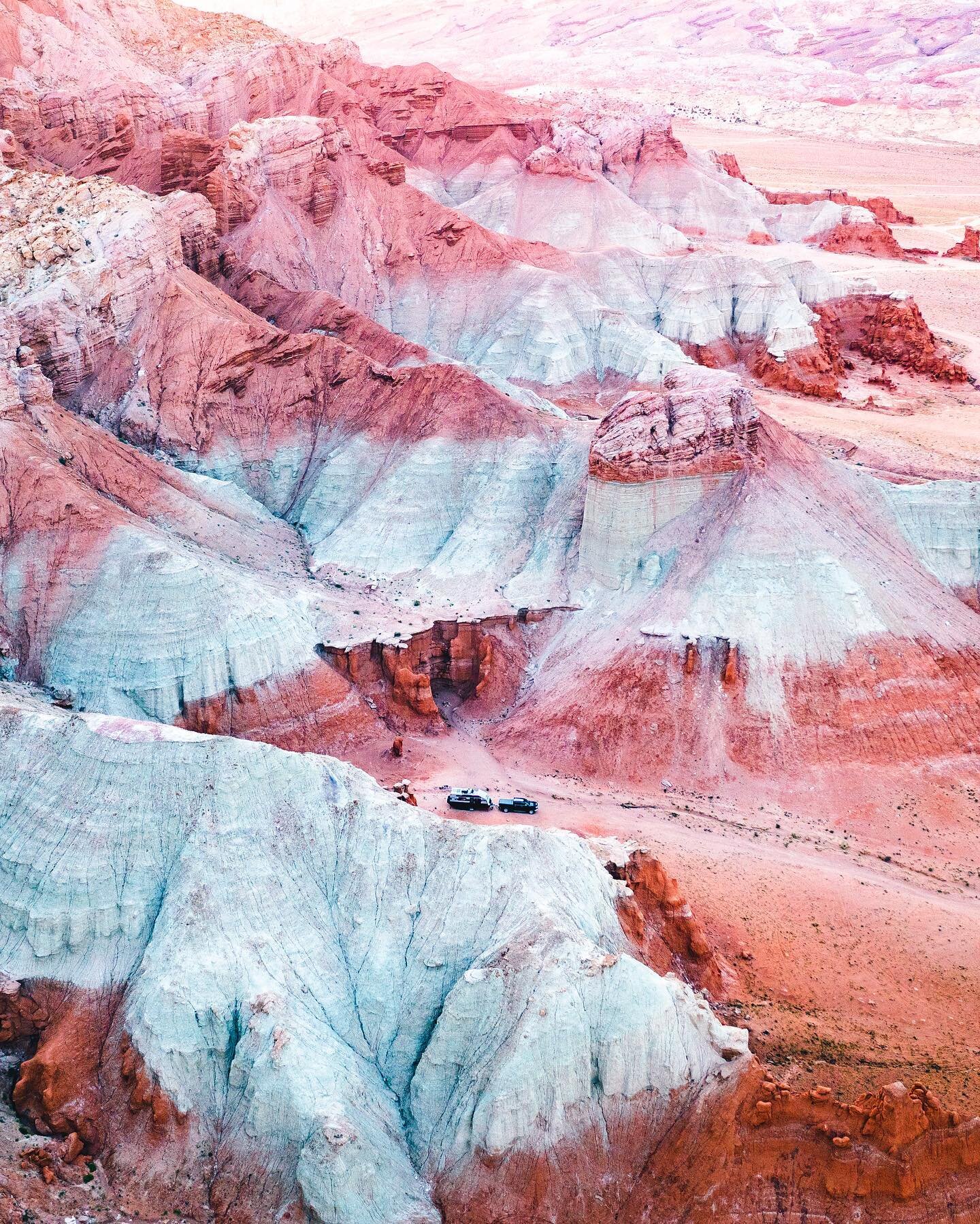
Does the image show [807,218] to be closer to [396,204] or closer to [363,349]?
[396,204]

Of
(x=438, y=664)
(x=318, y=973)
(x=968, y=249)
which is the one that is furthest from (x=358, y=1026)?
(x=968, y=249)

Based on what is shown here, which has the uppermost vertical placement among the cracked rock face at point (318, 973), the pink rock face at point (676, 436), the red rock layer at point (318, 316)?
the pink rock face at point (676, 436)

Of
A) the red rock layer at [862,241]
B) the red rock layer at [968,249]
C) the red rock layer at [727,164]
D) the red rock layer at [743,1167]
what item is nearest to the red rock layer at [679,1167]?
the red rock layer at [743,1167]

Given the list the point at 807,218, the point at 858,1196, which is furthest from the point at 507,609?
the point at 807,218

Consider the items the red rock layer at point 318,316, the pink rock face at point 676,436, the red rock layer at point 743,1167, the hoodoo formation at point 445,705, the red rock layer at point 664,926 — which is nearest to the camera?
the red rock layer at point 743,1167

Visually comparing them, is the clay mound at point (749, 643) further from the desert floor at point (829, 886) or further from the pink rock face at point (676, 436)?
the desert floor at point (829, 886)

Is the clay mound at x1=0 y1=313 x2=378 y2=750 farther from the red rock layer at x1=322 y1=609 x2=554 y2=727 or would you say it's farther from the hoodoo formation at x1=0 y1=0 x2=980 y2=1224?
the red rock layer at x1=322 y1=609 x2=554 y2=727

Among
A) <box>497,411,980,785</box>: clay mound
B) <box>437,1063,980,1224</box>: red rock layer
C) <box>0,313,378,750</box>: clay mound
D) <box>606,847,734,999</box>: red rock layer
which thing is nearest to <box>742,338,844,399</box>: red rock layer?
<box>497,411,980,785</box>: clay mound
